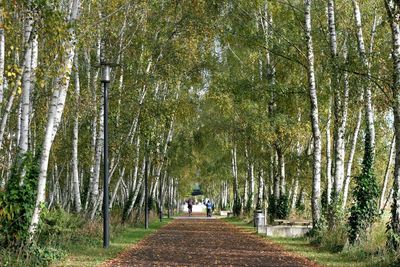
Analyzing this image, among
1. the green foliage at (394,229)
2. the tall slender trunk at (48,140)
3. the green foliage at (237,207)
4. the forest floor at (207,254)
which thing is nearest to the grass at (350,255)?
the green foliage at (394,229)

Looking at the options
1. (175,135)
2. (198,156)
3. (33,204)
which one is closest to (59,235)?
(33,204)

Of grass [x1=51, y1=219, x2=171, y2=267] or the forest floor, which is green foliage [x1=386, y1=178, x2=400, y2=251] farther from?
grass [x1=51, y1=219, x2=171, y2=267]

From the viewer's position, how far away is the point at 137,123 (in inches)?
1056

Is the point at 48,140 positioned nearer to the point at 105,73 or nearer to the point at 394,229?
the point at 105,73

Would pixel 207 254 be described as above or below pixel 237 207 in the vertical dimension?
below

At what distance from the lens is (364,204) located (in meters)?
17.0

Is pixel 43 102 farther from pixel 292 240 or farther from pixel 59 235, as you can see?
pixel 292 240

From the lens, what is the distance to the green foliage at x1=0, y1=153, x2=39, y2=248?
1285 cm

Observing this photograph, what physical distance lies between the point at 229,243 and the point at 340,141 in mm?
4895

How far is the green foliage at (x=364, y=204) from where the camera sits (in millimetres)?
16859

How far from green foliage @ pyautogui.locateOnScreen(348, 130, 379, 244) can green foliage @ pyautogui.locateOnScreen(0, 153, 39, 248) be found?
8.38 m

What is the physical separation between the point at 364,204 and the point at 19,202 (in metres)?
8.96

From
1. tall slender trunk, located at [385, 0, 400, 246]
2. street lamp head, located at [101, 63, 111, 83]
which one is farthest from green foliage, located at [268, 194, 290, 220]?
tall slender trunk, located at [385, 0, 400, 246]

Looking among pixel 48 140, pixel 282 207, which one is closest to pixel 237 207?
pixel 282 207
